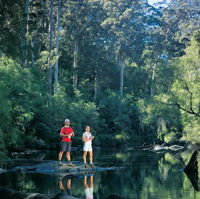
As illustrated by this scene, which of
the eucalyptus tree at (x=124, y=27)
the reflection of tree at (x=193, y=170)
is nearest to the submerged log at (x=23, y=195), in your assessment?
the reflection of tree at (x=193, y=170)


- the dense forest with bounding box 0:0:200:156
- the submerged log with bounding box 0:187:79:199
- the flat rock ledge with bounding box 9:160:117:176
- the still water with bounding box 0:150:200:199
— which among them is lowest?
the still water with bounding box 0:150:200:199

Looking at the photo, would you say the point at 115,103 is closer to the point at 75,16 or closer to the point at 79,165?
the point at 75,16

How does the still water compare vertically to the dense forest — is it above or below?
below

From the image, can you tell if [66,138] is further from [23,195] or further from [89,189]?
[23,195]

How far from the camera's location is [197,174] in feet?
42.6

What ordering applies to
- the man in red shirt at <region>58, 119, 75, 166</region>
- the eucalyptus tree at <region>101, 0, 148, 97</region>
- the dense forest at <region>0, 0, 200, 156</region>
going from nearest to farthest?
1. the man in red shirt at <region>58, 119, 75, 166</region>
2. the dense forest at <region>0, 0, 200, 156</region>
3. the eucalyptus tree at <region>101, 0, 148, 97</region>

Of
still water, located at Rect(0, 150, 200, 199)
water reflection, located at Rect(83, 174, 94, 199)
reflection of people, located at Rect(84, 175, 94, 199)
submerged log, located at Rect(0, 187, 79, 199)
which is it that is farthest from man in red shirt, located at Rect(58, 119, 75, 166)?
submerged log, located at Rect(0, 187, 79, 199)

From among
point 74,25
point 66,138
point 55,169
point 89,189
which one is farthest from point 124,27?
point 89,189

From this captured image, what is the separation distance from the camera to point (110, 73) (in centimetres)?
4266

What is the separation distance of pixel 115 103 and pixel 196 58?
897 cm

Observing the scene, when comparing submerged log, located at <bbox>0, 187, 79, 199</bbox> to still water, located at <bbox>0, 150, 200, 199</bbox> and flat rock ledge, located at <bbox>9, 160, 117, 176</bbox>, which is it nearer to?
still water, located at <bbox>0, 150, 200, 199</bbox>

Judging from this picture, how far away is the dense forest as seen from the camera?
27.3 meters

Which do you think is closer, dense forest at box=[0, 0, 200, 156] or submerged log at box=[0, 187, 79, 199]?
submerged log at box=[0, 187, 79, 199]

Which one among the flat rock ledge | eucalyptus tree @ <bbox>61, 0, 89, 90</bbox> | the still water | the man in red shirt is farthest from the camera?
eucalyptus tree @ <bbox>61, 0, 89, 90</bbox>
